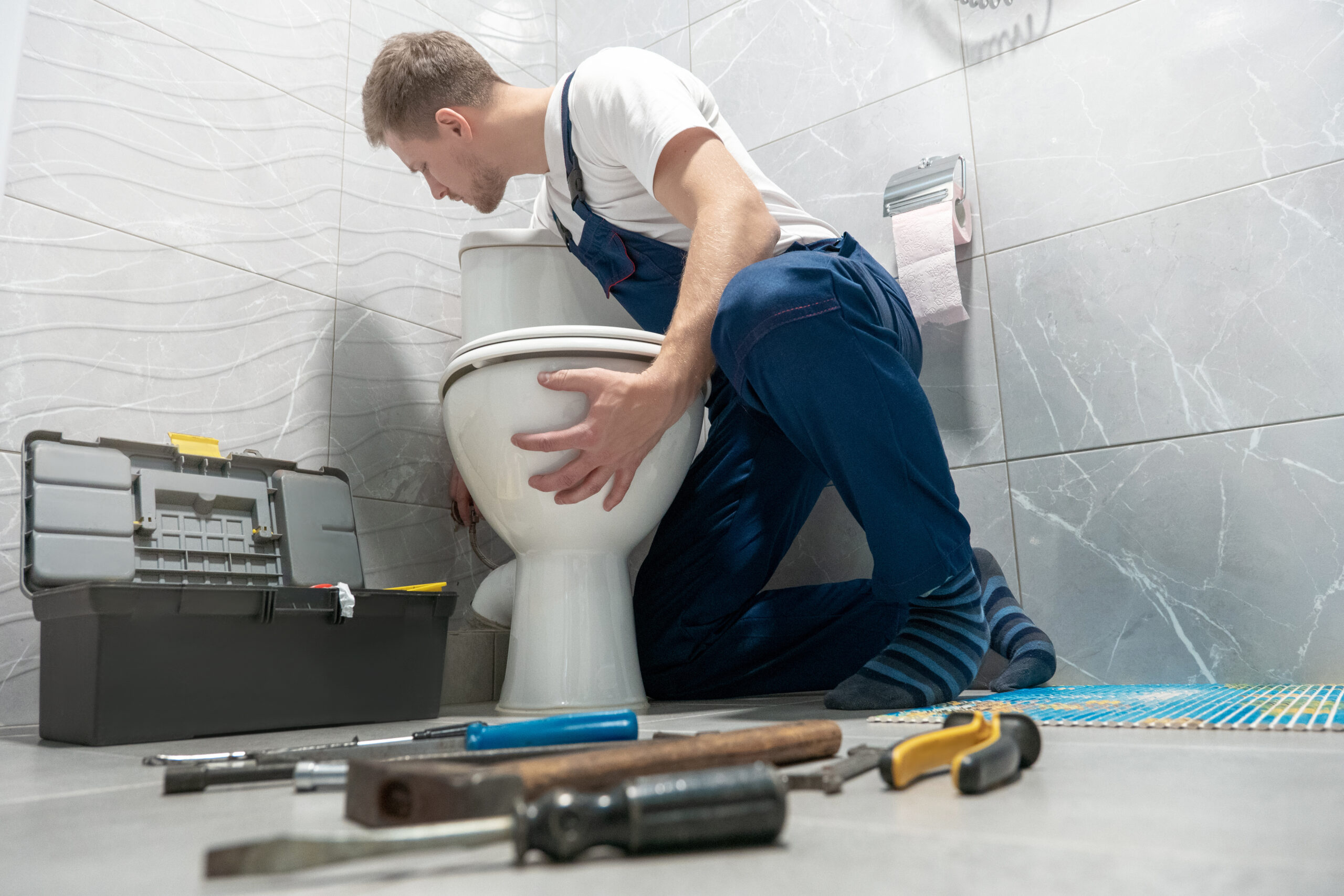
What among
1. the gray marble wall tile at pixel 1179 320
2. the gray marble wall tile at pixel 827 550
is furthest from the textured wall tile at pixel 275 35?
the gray marble wall tile at pixel 1179 320

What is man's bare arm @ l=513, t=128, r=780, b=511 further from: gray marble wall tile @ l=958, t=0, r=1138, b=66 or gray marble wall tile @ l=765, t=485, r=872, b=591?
gray marble wall tile @ l=958, t=0, r=1138, b=66

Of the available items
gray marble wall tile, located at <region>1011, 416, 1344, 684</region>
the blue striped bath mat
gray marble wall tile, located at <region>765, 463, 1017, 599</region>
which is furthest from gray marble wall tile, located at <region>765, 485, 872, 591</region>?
the blue striped bath mat

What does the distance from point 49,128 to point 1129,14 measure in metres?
1.74

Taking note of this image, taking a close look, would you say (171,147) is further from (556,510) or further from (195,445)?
(556,510)

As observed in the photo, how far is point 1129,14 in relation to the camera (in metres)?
1.54

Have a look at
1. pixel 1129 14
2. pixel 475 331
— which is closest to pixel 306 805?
pixel 475 331

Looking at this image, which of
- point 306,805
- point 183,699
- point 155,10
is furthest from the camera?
point 155,10

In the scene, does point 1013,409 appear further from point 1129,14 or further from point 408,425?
point 408,425

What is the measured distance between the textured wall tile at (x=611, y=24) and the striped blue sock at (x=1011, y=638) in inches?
58.8

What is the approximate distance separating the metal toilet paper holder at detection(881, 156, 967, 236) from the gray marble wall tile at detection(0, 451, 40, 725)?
1.46 meters

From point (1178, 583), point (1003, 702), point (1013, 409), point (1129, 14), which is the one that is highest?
point (1129, 14)

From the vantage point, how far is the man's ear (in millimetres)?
1515

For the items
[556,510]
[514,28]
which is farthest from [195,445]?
[514,28]

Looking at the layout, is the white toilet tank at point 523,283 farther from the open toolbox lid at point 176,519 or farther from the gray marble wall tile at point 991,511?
the gray marble wall tile at point 991,511
